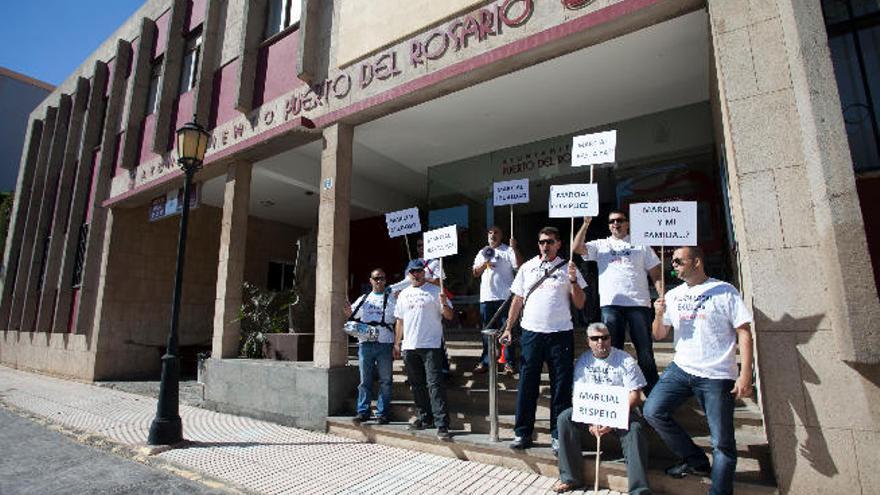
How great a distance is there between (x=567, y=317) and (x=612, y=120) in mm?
5247

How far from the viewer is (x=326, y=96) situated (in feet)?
26.2

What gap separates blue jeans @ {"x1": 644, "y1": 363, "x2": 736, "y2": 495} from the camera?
3.43 m

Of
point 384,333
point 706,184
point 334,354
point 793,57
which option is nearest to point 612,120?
point 706,184

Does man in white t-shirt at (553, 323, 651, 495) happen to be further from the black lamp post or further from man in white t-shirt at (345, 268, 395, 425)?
the black lamp post

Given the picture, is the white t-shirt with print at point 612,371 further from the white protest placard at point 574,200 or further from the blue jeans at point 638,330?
the white protest placard at point 574,200

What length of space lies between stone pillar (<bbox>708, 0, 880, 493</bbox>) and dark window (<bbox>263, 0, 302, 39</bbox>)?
309 inches

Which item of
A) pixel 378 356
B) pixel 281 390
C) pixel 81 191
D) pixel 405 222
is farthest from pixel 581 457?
pixel 81 191

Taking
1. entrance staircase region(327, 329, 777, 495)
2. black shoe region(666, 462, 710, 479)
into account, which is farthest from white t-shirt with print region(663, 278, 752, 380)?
entrance staircase region(327, 329, 777, 495)

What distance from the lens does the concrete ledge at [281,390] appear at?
6.68 metres

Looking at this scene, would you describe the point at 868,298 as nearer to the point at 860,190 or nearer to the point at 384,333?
the point at 860,190

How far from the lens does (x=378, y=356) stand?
609cm

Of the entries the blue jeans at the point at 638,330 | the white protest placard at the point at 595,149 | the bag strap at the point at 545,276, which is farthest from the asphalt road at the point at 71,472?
the white protest placard at the point at 595,149

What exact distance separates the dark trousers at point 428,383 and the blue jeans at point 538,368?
1033 millimetres

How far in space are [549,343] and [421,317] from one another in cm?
163
